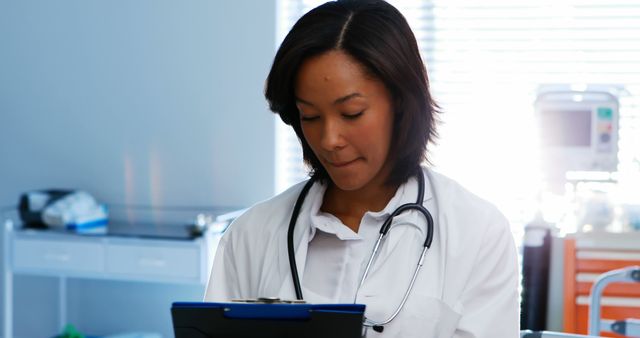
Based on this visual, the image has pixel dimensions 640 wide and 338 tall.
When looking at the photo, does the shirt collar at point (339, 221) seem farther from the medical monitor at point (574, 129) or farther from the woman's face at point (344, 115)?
the medical monitor at point (574, 129)

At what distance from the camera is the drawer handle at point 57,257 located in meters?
3.41

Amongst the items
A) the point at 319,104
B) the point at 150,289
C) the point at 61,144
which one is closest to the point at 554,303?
the point at 319,104

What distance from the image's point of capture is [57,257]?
11.2 feet

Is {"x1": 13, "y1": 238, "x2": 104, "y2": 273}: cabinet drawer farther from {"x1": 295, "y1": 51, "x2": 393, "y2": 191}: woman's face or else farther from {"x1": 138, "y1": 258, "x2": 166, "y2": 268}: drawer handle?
{"x1": 295, "y1": 51, "x2": 393, "y2": 191}: woman's face

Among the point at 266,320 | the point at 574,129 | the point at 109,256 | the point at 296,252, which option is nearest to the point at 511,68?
the point at 574,129

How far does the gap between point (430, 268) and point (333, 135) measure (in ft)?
0.89

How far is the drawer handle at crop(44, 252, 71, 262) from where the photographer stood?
11.2 ft

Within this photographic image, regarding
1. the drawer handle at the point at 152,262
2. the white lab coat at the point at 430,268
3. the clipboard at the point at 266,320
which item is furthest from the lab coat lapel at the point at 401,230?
the drawer handle at the point at 152,262

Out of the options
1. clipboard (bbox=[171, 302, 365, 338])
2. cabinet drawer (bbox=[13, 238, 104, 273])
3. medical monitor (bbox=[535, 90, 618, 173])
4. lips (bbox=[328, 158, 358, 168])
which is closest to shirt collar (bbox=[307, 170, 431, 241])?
lips (bbox=[328, 158, 358, 168])

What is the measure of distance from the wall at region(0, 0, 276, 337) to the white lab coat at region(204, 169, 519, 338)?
6.65ft

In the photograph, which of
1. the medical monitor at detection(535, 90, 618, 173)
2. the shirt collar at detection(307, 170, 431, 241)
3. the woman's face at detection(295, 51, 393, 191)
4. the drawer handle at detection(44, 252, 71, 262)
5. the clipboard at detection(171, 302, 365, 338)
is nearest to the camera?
the clipboard at detection(171, 302, 365, 338)

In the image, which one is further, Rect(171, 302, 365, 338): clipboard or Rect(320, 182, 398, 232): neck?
Rect(320, 182, 398, 232): neck

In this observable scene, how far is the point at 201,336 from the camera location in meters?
1.25

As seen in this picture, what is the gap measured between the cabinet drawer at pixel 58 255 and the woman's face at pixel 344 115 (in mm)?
2112
